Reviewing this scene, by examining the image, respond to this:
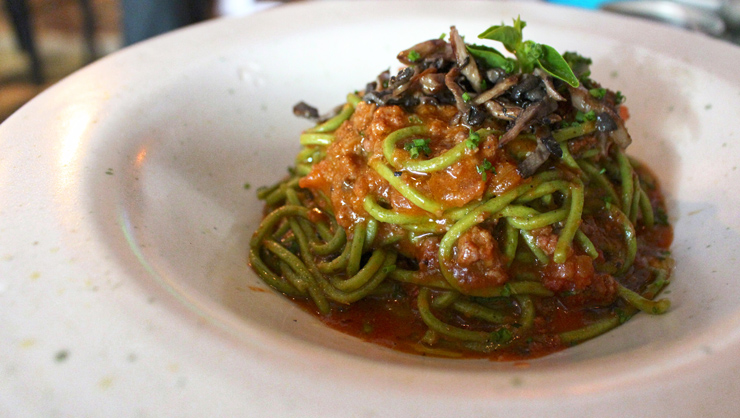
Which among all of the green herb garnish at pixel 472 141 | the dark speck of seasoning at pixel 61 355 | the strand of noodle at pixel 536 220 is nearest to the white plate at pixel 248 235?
the dark speck of seasoning at pixel 61 355

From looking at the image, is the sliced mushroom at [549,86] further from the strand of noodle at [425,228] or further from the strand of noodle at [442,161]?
the strand of noodle at [425,228]

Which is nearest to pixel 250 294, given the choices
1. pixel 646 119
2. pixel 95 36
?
pixel 646 119

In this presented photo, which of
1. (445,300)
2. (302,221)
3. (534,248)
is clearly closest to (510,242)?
(534,248)

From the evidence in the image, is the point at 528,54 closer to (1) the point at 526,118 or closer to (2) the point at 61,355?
(1) the point at 526,118

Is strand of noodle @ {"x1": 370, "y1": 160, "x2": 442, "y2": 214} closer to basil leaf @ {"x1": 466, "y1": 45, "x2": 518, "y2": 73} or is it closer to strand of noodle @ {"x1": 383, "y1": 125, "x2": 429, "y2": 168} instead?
strand of noodle @ {"x1": 383, "y1": 125, "x2": 429, "y2": 168}

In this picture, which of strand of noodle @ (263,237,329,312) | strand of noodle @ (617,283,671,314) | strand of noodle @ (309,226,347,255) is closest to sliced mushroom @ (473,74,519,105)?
strand of noodle @ (309,226,347,255)
